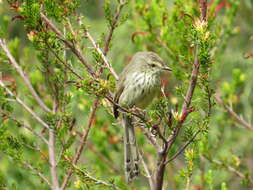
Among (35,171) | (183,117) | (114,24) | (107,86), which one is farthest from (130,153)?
(107,86)

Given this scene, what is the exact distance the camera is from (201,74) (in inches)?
134

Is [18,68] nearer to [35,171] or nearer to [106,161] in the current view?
[35,171]

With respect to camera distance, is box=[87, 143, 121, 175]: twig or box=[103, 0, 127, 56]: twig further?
box=[87, 143, 121, 175]: twig

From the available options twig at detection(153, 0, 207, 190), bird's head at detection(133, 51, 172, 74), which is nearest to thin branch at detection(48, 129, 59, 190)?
twig at detection(153, 0, 207, 190)

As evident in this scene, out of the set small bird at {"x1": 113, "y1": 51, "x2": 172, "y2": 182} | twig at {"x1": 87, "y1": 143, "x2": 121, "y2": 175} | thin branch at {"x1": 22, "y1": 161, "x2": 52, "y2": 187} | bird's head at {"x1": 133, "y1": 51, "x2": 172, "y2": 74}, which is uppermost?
bird's head at {"x1": 133, "y1": 51, "x2": 172, "y2": 74}

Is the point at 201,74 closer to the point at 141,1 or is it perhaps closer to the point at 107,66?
the point at 107,66

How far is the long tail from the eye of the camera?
179 inches

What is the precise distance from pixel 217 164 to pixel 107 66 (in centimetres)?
165

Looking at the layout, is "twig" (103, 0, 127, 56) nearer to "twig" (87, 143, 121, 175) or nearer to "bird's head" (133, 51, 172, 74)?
"bird's head" (133, 51, 172, 74)

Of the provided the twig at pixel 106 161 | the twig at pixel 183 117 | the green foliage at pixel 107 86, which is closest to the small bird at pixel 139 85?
the green foliage at pixel 107 86

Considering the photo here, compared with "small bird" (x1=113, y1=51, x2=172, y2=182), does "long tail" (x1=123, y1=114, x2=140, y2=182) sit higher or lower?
lower

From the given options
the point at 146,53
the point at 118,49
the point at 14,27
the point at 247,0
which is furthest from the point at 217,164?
the point at 14,27

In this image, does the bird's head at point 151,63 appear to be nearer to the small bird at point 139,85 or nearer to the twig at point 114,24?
the small bird at point 139,85

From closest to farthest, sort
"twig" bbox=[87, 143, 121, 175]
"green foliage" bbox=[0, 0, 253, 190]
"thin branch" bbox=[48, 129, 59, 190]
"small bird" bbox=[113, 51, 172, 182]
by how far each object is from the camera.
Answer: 1. "green foliage" bbox=[0, 0, 253, 190]
2. "thin branch" bbox=[48, 129, 59, 190]
3. "small bird" bbox=[113, 51, 172, 182]
4. "twig" bbox=[87, 143, 121, 175]
